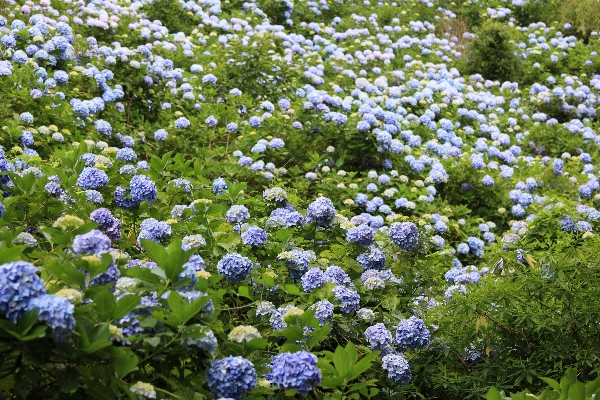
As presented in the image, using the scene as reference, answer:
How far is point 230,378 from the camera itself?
145cm

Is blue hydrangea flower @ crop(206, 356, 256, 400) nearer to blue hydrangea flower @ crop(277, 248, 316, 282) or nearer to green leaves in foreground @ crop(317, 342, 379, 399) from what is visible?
green leaves in foreground @ crop(317, 342, 379, 399)

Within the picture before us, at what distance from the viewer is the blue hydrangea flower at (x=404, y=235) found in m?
2.58

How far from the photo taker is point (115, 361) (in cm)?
131

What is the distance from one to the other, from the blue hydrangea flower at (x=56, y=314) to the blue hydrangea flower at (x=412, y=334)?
→ 130 cm

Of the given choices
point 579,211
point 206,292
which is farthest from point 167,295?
point 579,211

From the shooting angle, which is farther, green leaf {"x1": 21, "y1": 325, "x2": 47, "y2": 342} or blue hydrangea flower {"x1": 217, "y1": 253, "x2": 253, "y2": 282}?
blue hydrangea flower {"x1": 217, "y1": 253, "x2": 253, "y2": 282}

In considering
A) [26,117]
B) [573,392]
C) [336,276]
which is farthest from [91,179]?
[573,392]

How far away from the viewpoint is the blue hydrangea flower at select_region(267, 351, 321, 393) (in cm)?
151

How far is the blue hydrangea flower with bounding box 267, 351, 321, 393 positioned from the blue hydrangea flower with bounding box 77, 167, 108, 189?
1202mm

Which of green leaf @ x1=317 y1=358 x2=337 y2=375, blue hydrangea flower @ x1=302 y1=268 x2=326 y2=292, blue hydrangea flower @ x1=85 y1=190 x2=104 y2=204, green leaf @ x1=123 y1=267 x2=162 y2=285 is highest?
green leaf @ x1=123 y1=267 x2=162 y2=285

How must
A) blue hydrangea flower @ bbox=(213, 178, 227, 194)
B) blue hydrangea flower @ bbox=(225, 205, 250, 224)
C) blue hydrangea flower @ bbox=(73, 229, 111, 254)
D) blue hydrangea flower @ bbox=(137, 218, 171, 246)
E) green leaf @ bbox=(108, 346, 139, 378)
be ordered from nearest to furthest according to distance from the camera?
1. green leaf @ bbox=(108, 346, 139, 378)
2. blue hydrangea flower @ bbox=(73, 229, 111, 254)
3. blue hydrangea flower @ bbox=(137, 218, 171, 246)
4. blue hydrangea flower @ bbox=(225, 205, 250, 224)
5. blue hydrangea flower @ bbox=(213, 178, 227, 194)

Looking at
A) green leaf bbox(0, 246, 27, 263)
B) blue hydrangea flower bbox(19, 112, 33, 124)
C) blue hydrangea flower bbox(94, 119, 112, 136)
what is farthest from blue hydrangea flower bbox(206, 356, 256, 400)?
blue hydrangea flower bbox(94, 119, 112, 136)

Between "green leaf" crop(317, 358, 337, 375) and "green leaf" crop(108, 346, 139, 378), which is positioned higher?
"green leaf" crop(108, 346, 139, 378)

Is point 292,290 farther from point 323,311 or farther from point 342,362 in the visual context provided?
point 342,362
